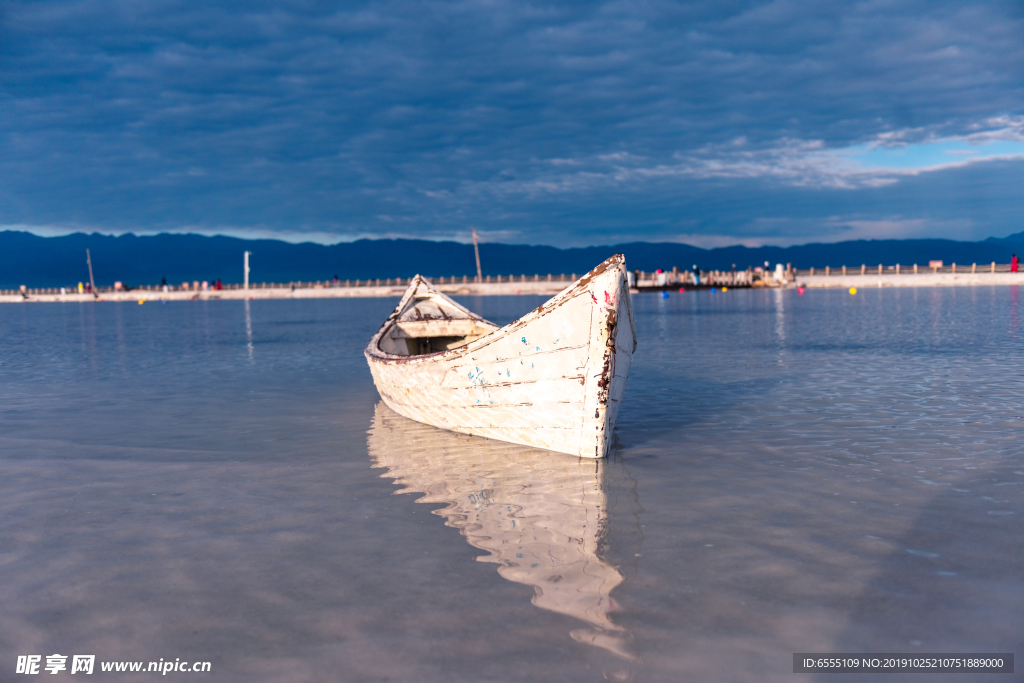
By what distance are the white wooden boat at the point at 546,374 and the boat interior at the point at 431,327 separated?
384 cm

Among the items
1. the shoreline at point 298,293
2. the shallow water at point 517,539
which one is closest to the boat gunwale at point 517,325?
the shallow water at point 517,539

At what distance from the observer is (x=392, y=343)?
533 inches

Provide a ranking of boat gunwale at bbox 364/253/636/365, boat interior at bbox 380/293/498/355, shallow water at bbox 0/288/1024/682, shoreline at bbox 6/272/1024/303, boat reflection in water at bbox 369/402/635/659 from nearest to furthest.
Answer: shallow water at bbox 0/288/1024/682 → boat reflection in water at bbox 369/402/635/659 → boat gunwale at bbox 364/253/636/365 → boat interior at bbox 380/293/498/355 → shoreline at bbox 6/272/1024/303

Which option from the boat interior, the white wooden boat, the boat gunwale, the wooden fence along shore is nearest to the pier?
the wooden fence along shore

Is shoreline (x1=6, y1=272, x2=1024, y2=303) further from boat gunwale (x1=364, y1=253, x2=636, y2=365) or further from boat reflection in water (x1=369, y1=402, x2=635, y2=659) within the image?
boat reflection in water (x1=369, y1=402, x2=635, y2=659)

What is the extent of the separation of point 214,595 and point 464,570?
1.64 metres

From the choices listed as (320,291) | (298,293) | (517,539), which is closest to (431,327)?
(517,539)

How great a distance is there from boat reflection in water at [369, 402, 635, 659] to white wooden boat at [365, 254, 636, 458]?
269 millimetres

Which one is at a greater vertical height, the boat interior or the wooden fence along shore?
the wooden fence along shore

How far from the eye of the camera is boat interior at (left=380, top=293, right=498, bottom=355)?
45.1ft

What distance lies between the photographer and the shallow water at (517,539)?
3.77 m

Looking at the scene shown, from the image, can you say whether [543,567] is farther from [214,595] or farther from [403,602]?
[214,595]

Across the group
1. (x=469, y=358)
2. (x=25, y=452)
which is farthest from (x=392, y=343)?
(x=25, y=452)

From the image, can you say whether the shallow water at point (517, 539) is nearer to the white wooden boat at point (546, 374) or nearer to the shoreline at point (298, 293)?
the white wooden boat at point (546, 374)
